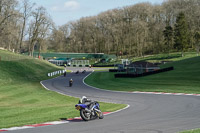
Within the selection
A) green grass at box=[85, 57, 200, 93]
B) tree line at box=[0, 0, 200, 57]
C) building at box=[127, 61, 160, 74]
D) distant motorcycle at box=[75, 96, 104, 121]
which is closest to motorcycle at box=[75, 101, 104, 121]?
distant motorcycle at box=[75, 96, 104, 121]

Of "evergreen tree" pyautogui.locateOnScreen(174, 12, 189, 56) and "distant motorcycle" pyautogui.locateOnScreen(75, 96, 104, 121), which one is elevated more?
"evergreen tree" pyautogui.locateOnScreen(174, 12, 189, 56)

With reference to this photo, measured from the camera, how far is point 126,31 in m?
134

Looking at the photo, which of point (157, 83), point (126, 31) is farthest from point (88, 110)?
point (126, 31)

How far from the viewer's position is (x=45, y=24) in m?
99.2

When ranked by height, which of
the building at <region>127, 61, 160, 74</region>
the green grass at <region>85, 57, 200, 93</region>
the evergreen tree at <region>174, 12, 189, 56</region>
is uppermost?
the evergreen tree at <region>174, 12, 189, 56</region>

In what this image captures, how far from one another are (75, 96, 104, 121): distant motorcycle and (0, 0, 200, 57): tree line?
3236 inches

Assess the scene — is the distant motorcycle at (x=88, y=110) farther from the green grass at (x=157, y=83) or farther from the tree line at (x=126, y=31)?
the tree line at (x=126, y=31)

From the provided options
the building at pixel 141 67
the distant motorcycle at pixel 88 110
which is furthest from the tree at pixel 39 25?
the distant motorcycle at pixel 88 110

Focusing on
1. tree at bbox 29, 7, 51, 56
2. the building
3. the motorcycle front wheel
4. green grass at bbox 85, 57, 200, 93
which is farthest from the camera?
tree at bbox 29, 7, 51, 56

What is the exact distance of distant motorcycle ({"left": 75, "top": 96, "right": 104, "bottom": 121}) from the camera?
1650cm

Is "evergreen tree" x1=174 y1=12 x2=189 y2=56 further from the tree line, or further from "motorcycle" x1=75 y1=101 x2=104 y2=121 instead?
"motorcycle" x1=75 y1=101 x2=104 y2=121

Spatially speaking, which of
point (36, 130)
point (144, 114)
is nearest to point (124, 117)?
point (144, 114)

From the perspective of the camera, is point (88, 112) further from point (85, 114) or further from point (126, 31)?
point (126, 31)

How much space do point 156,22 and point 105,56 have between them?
31261mm
